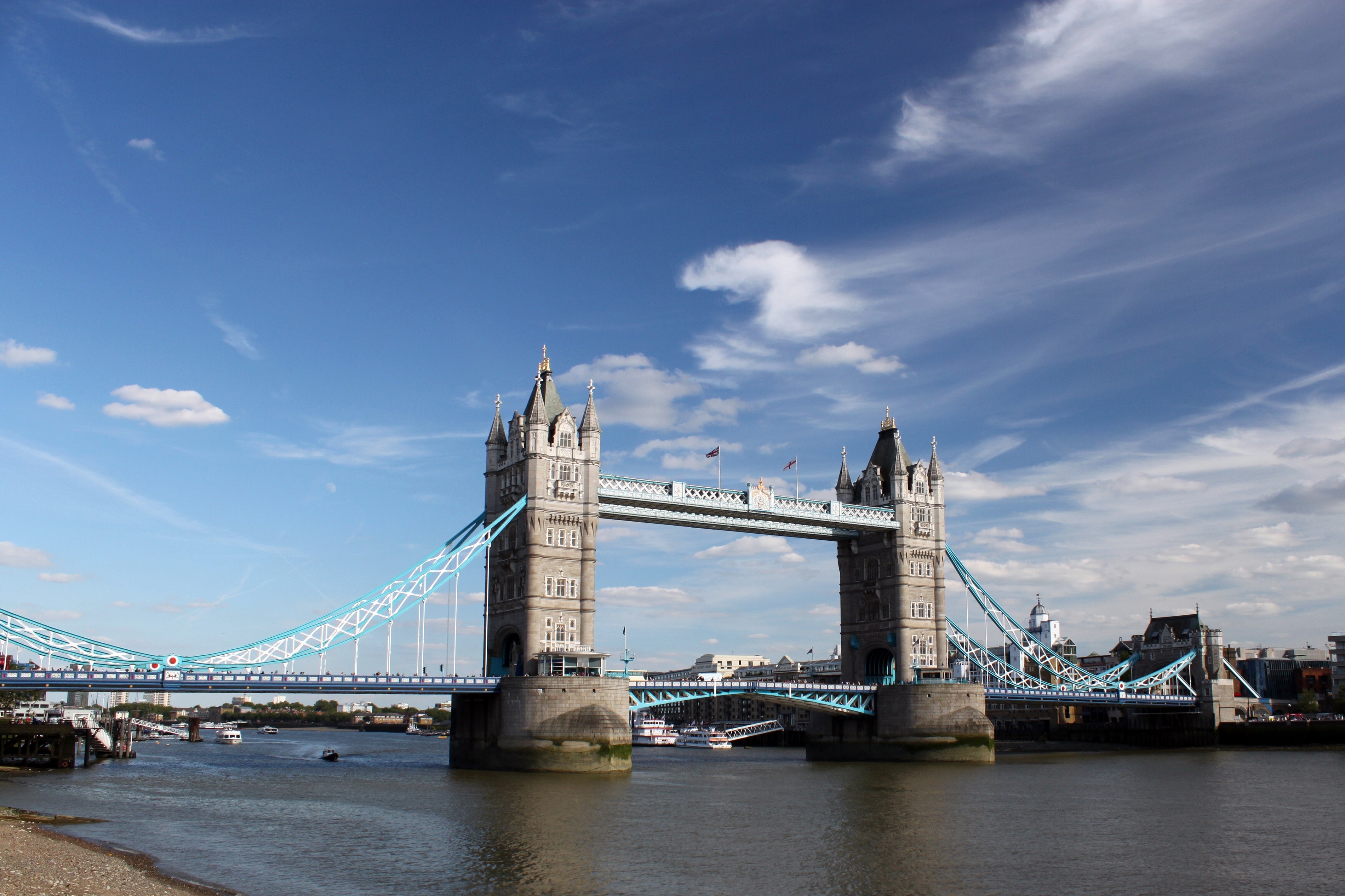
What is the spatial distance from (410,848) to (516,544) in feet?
130

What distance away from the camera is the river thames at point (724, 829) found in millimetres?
33156

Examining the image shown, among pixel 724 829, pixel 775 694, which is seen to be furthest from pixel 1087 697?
pixel 724 829

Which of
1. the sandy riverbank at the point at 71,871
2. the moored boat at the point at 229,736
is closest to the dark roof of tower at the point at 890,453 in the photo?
the sandy riverbank at the point at 71,871

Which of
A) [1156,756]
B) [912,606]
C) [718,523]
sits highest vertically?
[718,523]

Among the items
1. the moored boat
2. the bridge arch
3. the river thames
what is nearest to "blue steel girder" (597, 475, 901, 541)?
the bridge arch

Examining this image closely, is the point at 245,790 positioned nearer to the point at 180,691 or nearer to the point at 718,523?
the point at 180,691

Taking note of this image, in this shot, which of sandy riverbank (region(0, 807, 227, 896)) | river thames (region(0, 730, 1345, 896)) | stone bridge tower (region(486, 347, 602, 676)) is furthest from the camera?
stone bridge tower (region(486, 347, 602, 676))

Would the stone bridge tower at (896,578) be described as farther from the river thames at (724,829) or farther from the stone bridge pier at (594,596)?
the river thames at (724,829)

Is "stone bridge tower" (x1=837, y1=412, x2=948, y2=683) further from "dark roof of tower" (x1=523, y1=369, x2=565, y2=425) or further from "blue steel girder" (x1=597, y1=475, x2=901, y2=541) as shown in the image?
"dark roof of tower" (x1=523, y1=369, x2=565, y2=425)

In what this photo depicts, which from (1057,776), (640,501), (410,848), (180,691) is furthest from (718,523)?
(410,848)

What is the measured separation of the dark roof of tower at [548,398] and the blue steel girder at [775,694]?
19013mm

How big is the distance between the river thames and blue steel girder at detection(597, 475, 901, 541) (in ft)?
59.1

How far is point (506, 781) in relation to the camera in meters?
61.6

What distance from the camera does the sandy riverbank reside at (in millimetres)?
26984
